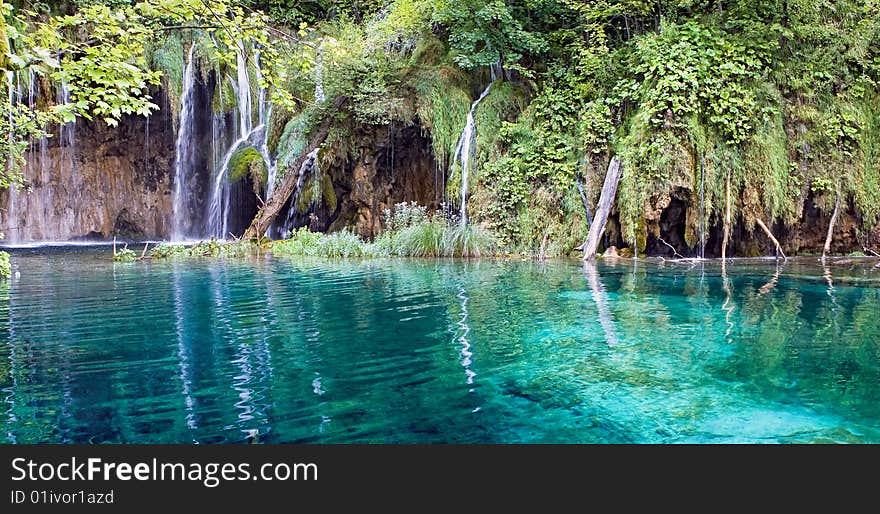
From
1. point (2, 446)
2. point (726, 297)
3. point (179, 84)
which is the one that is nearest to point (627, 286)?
point (726, 297)

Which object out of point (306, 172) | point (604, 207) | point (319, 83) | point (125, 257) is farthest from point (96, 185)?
point (604, 207)

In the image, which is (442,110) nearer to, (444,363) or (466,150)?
(466,150)

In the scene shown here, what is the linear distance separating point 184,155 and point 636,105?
17.1 metres

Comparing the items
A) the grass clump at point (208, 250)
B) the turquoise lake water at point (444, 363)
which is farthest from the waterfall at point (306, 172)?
the turquoise lake water at point (444, 363)

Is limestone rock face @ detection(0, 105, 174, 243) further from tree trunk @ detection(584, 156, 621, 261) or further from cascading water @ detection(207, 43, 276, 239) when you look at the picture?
tree trunk @ detection(584, 156, 621, 261)

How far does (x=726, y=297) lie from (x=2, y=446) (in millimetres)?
8464

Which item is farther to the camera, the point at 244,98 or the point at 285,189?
the point at 244,98

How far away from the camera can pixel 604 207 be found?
50.6ft

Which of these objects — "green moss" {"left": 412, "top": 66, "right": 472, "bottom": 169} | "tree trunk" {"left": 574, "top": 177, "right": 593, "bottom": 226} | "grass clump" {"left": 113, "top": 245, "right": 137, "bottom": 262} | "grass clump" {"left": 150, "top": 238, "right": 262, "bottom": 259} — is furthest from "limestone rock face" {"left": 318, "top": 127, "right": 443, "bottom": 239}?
"grass clump" {"left": 113, "top": 245, "right": 137, "bottom": 262}

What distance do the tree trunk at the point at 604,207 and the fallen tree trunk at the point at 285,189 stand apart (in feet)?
29.5

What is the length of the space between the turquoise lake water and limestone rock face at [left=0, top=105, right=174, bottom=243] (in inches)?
719

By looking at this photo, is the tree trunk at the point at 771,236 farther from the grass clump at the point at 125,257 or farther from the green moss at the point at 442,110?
the grass clump at the point at 125,257

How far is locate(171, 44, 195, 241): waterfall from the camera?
76.3 feet

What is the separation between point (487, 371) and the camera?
195 inches
